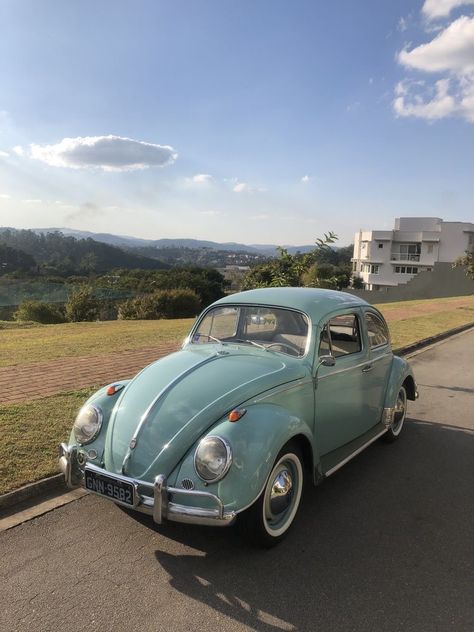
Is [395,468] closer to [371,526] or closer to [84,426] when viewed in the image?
[371,526]

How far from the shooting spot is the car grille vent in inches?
113

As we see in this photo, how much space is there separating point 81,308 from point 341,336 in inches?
1014

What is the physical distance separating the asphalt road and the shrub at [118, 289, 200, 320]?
26232mm

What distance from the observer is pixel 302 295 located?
4363mm

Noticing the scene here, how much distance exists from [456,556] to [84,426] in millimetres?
2764

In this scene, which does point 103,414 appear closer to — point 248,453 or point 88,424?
point 88,424

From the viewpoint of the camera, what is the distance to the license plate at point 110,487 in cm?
293

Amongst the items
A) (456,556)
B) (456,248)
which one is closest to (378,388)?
(456,556)

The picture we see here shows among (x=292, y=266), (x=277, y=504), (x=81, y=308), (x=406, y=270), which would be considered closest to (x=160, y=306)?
(x=81, y=308)

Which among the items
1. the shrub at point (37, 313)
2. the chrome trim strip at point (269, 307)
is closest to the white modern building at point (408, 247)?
the shrub at point (37, 313)

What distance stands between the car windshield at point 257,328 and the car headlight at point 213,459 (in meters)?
1.23

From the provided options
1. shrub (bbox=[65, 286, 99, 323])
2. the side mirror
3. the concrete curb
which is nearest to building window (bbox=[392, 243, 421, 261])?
shrub (bbox=[65, 286, 99, 323])

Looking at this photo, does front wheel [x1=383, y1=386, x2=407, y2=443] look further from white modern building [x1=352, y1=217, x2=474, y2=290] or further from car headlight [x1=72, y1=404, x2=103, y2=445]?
white modern building [x1=352, y1=217, x2=474, y2=290]

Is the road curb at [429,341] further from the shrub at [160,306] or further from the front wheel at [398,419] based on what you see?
the shrub at [160,306]
